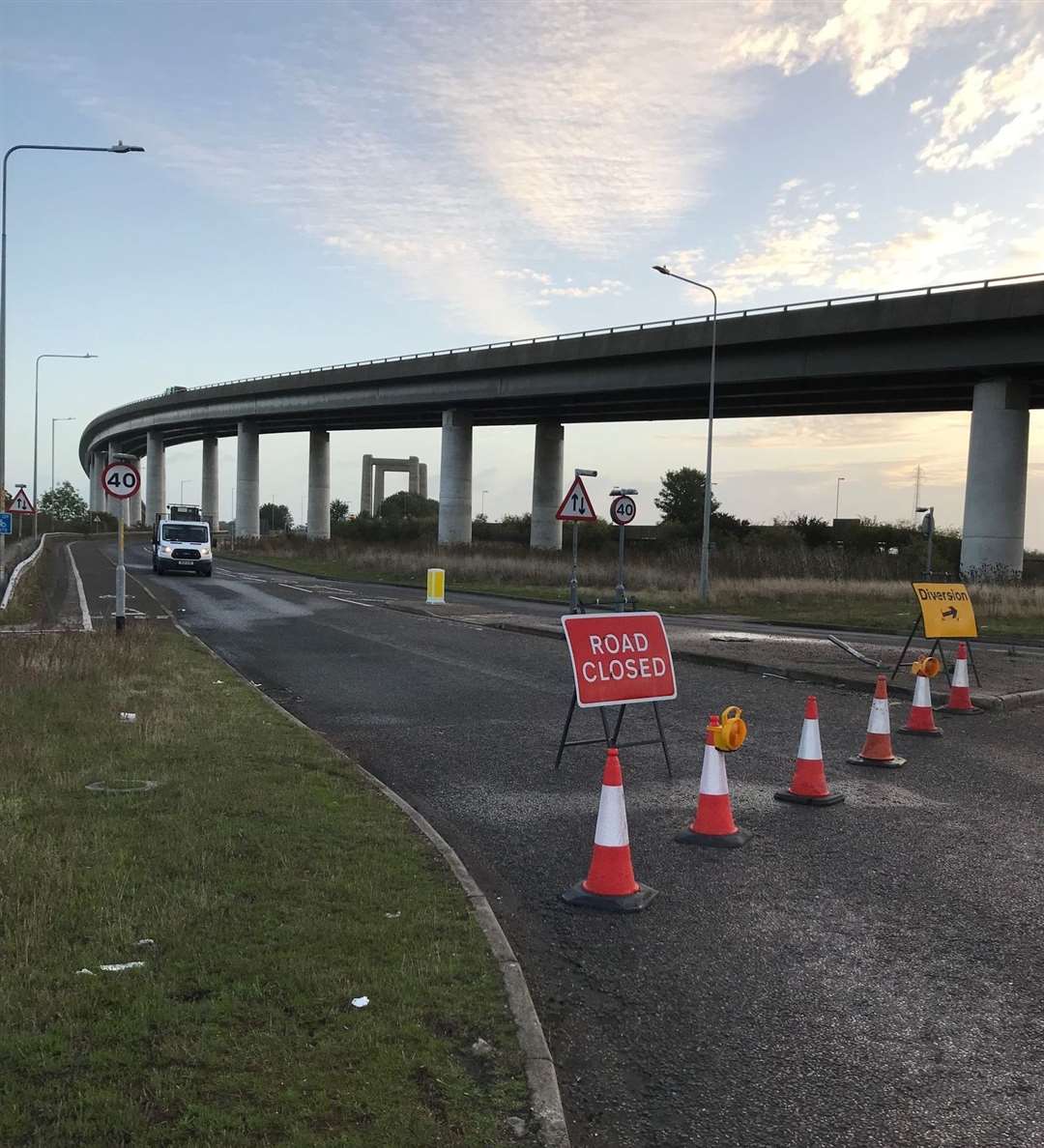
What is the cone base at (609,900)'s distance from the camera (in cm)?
551

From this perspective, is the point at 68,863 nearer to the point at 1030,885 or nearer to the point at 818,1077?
the point at 818,1077

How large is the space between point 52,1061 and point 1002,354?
3825 centimetres

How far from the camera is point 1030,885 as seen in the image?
19.3 feet

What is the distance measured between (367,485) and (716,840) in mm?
149026

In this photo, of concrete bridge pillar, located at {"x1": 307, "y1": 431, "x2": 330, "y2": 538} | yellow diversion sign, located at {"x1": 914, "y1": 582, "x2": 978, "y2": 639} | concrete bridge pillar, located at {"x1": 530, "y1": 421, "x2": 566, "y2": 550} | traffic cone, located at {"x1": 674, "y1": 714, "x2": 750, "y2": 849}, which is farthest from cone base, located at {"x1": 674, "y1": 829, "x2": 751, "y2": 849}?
concrete bridge pillar, located at {"x1": 307, "y1": 431, "x2": 330, "y2": 538}

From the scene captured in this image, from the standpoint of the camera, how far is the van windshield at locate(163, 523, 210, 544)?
38.8 metres

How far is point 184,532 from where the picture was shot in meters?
39.2

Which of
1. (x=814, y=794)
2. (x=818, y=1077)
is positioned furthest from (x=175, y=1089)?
(x=814, y=794)

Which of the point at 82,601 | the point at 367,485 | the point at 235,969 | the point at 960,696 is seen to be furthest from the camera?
the point at 367,485

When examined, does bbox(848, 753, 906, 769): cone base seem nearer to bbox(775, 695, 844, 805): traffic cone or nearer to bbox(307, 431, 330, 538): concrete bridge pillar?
bbox(775, 695, 844, 805): traffic cone

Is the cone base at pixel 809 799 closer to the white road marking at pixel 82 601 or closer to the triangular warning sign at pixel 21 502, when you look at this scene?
the white road marking at pixel 82 601

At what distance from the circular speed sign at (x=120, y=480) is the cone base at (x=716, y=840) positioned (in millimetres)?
14467

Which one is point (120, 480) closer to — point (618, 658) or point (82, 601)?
point (82, 601)

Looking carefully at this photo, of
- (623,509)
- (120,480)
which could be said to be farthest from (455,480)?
(120,480)
